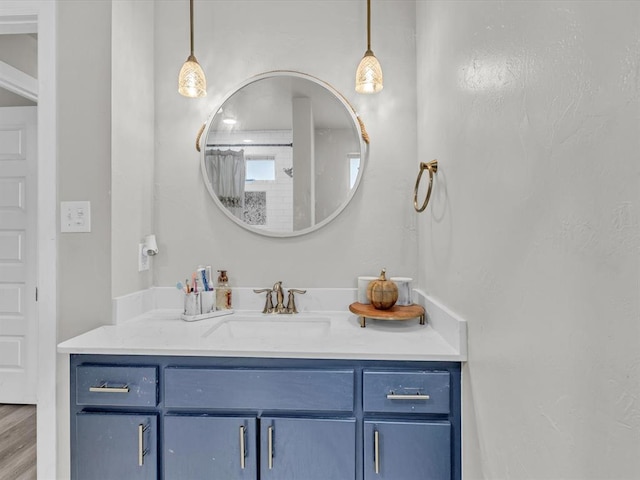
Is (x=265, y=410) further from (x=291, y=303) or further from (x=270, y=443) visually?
(x=291, y=303)

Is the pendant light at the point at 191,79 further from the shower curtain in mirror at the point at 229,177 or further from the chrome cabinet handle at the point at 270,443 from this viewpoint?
the chrome cabinet handle at the point at 270,443

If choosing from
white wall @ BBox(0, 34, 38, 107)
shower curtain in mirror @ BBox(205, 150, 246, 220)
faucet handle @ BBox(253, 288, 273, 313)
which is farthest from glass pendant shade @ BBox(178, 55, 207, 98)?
white wall @ BBox(0, 34, 38, 107)

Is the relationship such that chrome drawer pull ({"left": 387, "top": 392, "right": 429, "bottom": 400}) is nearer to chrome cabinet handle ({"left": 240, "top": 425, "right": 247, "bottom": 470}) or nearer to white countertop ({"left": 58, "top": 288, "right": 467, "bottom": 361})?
white countertop ({"left": 58, "top": 288, "right": 467, "bottom": 361})

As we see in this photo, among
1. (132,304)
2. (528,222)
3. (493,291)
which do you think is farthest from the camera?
(132,304)

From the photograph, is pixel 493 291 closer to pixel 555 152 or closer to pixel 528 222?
pixel 528 222

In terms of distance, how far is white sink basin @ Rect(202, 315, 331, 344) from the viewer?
4.77 ft

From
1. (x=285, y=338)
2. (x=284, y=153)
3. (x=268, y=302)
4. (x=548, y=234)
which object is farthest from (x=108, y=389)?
(x=548, y=234)

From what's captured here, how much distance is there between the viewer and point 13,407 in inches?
102

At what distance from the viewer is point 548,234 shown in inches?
26.7

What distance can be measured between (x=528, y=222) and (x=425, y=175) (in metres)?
0.88

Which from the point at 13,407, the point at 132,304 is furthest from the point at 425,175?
the point at 13,407

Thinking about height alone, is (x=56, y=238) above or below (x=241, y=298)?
above

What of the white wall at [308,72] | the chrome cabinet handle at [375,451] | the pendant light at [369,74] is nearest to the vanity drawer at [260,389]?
the chrome cabinet handle at [375,451]

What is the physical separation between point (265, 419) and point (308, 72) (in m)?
1.52
